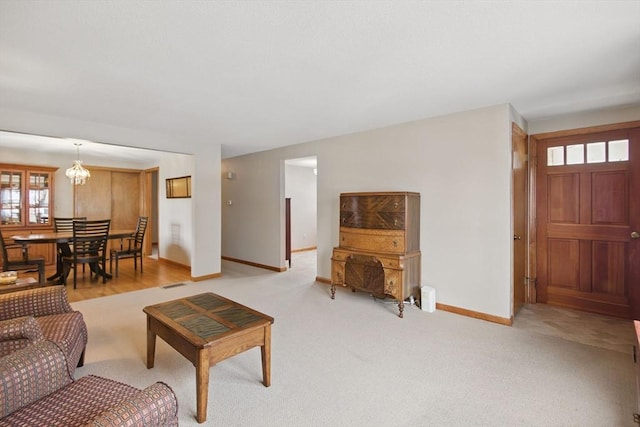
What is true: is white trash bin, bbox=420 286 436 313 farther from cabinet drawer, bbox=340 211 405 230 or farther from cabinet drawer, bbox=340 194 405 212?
cabinet drawer, bbox=340 194 405 212

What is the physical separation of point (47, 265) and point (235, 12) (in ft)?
21.4

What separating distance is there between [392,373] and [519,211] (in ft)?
8.25

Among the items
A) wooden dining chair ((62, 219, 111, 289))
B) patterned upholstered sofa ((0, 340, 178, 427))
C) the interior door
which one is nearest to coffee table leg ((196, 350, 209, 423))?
patterned upholstered sofa ((0, 340, 178, 427))

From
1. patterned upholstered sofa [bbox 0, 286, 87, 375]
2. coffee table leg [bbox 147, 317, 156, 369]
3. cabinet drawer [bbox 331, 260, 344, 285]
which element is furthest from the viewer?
cabinet drawer [bbox 331, 260, 344, 285]

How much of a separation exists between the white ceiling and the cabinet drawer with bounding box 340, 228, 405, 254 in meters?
1.42

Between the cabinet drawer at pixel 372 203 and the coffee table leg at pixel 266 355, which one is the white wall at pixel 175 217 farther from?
the coffee table leg at pixel 266 355

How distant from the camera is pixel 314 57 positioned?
220 cm

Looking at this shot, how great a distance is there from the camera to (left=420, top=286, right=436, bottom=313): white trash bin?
11.8 ft

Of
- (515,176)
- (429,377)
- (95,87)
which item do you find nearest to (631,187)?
(515,176)

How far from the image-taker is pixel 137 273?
5.45 meters

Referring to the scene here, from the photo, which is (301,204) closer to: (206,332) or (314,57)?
(314,57)

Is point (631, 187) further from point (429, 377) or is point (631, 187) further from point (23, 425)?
point (23, 425)

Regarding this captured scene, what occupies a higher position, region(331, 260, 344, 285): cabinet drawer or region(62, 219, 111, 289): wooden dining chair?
region(62, 219, 111, 289): wooden dining chair

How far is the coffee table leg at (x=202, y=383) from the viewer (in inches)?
68.6
